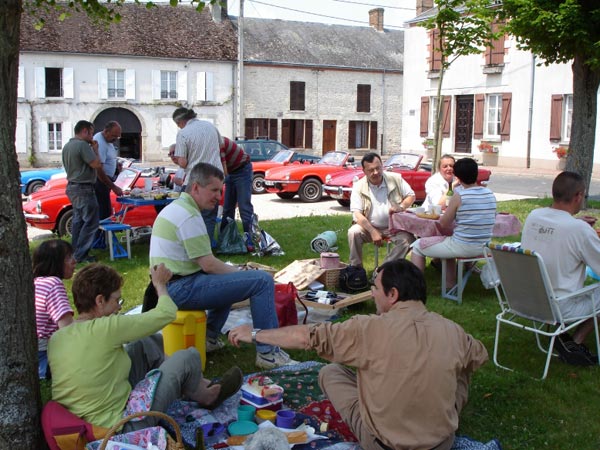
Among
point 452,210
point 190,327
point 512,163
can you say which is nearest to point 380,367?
point 190,327

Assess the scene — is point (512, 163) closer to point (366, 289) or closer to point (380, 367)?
point (366, 289)

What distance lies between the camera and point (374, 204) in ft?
27.1

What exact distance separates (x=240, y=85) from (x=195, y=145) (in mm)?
30267

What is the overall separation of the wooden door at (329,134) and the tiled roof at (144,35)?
717cm

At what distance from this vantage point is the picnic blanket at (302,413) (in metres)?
3.94

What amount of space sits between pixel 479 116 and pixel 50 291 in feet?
98.0

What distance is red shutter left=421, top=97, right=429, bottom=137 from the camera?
34625 mm

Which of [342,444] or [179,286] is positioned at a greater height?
[179,286]

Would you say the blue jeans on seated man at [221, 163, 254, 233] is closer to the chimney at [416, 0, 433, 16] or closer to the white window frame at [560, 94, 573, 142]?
the white window frame at [560, 94, 573, 142]

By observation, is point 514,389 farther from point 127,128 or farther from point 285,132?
point 285,132

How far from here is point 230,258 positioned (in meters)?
9.53

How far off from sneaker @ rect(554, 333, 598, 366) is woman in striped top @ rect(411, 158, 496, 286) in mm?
1754

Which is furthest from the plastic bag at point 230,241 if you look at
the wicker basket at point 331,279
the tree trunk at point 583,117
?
the tree trunk at point 583,117

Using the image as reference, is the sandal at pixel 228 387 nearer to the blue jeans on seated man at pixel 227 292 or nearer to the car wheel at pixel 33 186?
the blue jeans on seated man at pixel 227 292
